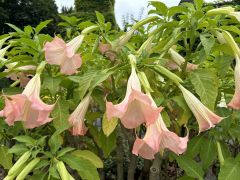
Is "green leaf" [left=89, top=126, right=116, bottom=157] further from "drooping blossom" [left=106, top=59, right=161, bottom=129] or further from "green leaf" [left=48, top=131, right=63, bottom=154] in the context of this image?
"drooping blossom" [left=106, top=59, right=161, bottom=129]

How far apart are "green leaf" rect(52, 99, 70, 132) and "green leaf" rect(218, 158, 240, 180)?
494 mm

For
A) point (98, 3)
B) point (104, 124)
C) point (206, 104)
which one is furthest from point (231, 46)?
point (98, 3)

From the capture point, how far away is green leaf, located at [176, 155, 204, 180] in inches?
56.1

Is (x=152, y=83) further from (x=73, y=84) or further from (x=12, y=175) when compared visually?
(x=12, y=175)

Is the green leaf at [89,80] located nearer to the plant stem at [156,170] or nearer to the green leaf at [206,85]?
the green leaf at [206,85]

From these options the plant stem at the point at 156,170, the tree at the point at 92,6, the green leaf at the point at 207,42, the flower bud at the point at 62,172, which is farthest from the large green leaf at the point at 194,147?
the tree at the point at 92,6

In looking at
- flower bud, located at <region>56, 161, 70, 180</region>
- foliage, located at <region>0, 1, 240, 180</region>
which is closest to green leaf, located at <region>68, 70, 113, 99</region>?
foliage, located at <region>0, 1, 240, 180</region>

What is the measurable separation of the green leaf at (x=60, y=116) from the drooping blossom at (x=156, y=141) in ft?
0.96

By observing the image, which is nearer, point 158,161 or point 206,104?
point 206,104

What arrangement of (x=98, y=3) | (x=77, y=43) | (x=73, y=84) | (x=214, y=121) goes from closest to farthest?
(x=214, y=121)
(x=77, y=43)
(x=73, y=84)
(x=98, y=3)

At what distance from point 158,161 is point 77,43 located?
511mm

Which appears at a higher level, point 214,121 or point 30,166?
point 214,121

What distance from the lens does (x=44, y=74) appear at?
1.47m

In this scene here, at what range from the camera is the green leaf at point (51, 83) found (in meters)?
1.38
